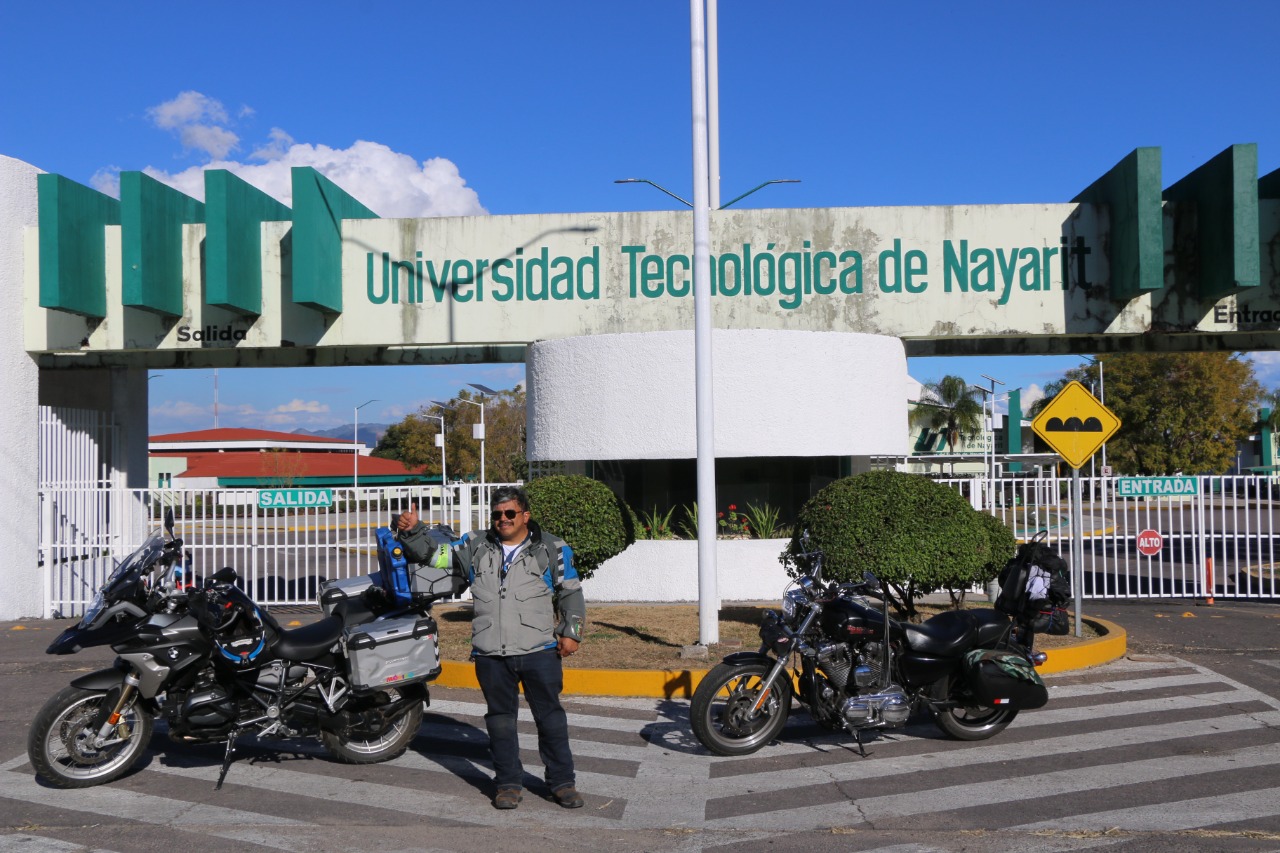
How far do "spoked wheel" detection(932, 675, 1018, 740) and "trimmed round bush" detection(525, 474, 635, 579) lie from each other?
5389 mm

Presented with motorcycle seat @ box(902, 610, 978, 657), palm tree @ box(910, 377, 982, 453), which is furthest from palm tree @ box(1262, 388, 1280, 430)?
motorcycle seat @ box(902, 610, 978, 657)

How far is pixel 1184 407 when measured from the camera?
44.3 metres

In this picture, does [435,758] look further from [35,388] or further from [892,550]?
[35,388]

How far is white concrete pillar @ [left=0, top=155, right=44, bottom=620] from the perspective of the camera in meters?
14.7

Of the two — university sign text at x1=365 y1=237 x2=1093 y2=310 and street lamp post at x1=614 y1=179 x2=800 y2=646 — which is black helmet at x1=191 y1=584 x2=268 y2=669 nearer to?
street lamp post at x1=614 y1=179 x2=800 y2=646

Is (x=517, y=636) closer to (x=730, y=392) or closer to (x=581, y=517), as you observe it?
(x=581, y=517)

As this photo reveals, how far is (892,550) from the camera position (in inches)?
442

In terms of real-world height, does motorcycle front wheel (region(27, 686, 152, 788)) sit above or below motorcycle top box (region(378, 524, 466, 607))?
below

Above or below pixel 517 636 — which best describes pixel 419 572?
above

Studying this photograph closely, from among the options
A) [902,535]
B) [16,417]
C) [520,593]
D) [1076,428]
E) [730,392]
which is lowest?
[902,535]

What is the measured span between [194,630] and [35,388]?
1023 cm

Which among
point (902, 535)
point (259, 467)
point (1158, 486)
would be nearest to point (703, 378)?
point (902, 535)

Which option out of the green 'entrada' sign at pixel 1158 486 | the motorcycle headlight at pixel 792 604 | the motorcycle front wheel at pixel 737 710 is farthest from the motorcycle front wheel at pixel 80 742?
the green 'entrada' sign at pixel 1158 486

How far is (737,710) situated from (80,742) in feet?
13.0
